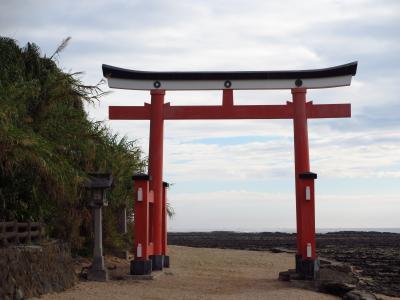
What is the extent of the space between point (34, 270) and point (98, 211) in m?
3.00

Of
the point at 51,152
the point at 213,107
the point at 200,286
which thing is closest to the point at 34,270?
the point at 51,152

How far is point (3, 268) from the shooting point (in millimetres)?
9234

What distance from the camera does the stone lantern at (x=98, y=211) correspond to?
12391 mm

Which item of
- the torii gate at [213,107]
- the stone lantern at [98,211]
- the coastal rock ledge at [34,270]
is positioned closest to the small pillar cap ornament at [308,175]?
the torii gate at [213,107]

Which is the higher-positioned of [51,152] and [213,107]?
[213,107]

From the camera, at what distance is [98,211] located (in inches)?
507

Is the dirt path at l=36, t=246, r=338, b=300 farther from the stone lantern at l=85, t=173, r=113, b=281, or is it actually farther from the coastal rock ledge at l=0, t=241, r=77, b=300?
the stone lantern at l=85, t=173, r=113, b=281

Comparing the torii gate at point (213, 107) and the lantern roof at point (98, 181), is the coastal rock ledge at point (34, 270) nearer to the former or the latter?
the lantern roof at point (98, 181)

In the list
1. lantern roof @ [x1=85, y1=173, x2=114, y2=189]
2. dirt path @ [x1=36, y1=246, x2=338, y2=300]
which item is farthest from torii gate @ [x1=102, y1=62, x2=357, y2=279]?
lantern roof @ [x1=85, y1=173, x2=114, y2=189]

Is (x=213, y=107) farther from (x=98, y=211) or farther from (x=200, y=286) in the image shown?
(x=200, y=286)

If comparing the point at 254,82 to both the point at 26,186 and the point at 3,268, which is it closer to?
the point at 26,186

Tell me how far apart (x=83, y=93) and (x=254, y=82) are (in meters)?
4.43

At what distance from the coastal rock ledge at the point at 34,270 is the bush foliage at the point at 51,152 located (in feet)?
4.21

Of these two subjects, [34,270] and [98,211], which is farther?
[98,211]
